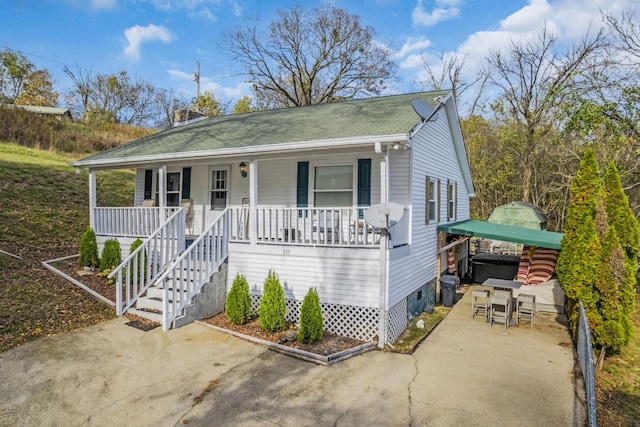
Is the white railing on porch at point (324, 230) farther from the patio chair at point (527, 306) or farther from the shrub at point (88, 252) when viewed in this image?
the shrub at point (88, 252)

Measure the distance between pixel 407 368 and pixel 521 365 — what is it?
2103 millimetres

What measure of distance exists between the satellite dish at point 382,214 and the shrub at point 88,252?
7.82m

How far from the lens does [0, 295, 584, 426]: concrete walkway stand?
4.71m

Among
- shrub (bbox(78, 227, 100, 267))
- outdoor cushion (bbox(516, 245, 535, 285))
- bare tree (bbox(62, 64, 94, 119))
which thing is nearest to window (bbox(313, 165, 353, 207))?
outdoor cushion (bbox(516, 245, 535, 285))

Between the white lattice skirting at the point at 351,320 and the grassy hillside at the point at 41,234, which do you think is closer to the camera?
the grassy hillside at the point at 41,234

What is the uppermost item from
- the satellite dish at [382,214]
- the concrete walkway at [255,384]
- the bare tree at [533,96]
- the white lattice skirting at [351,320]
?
the bare tree at [533,96]

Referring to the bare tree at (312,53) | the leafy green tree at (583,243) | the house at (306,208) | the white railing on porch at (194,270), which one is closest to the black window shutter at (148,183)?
the house at (306,208)

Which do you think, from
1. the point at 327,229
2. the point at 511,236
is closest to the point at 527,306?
the point at 511,236

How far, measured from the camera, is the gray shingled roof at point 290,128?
27.0ft

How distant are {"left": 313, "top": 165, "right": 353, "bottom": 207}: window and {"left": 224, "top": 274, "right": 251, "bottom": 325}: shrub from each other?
9.32ft

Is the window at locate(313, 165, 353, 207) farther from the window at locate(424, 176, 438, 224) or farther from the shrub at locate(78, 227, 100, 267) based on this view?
the shrub at locate(78, 227, 100, 267)

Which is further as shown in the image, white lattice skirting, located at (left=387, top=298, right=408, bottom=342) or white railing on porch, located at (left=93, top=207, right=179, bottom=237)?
white railing on porch, located at (left=93, top=207, right=179, bottom=237)

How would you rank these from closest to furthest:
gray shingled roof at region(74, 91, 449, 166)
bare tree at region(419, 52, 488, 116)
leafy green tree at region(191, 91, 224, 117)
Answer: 1. gray shingled roof at region(74, 91, 449, 166)
2. bare tree at region(419, 52, 488, 116)
3. leafy green tree at region(191, 91, 224, 117)

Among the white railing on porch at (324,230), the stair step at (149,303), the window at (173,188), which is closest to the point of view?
the white railing on porch at (324,230)
